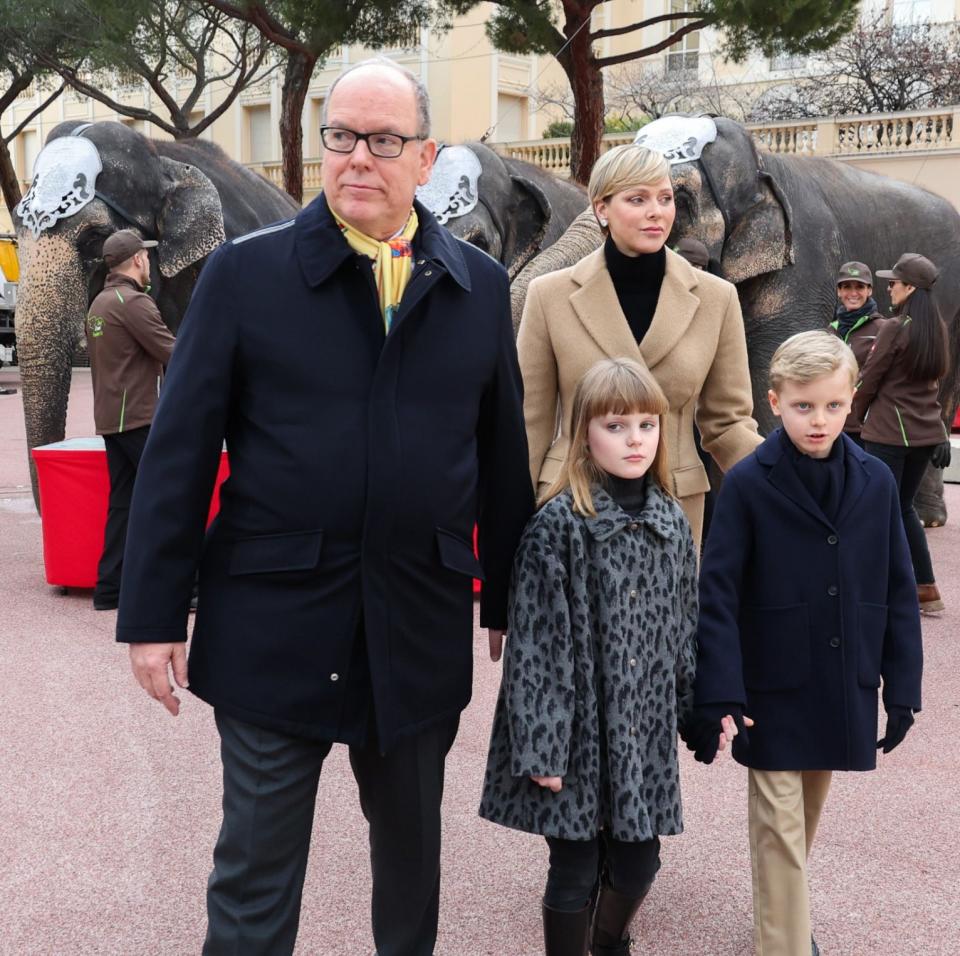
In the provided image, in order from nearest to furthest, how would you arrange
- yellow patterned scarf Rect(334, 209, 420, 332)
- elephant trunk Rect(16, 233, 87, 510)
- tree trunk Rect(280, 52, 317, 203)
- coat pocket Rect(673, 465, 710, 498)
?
yellow patterned scarf Rect(334, 209, 420, 332) < coat pocket Rect(673, 465, 710, 498) < elephant trunk Rect(16, 233, 87, 510) < tree trunk Rect(280, 52, 317, 203)

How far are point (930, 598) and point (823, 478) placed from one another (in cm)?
429

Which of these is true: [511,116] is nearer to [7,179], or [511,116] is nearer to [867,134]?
[7,179]

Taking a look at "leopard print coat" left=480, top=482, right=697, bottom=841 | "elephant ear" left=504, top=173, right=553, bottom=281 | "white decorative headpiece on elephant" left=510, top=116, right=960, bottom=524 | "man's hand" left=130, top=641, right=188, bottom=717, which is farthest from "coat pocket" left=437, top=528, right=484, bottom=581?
"elephant ear" left=504, top=173, right=553, bottom=281

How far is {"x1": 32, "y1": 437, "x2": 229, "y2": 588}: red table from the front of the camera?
741 centimetres

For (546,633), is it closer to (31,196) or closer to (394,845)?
(394,845)

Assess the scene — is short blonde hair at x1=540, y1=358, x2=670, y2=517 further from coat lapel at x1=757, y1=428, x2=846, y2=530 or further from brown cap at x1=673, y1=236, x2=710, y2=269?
brown cap at x1=673, y1=236, x2=710, y2=269

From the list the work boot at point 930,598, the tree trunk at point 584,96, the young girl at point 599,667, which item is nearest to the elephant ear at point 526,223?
the work boot at point 930,598

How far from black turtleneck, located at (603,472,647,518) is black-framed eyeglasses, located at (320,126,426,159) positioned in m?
0.91

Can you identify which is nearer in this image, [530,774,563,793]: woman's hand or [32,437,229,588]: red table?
[530,774,563,793]: woman's hand

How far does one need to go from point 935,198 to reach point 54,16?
896 inches

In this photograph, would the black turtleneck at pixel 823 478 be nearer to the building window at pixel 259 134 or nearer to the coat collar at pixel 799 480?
the coat collar at pixel 799 480

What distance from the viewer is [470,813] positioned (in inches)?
172

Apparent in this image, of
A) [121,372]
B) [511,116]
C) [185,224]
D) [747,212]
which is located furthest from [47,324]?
[511,116]

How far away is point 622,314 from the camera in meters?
3.62
